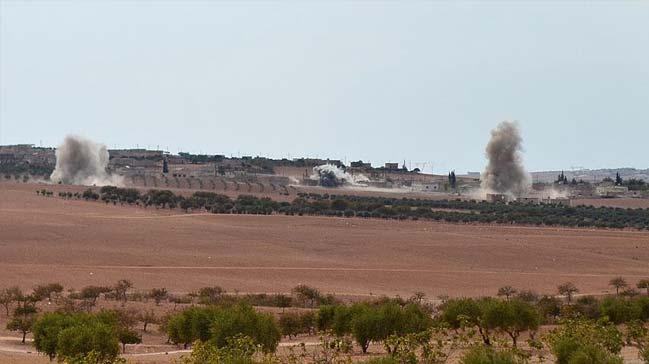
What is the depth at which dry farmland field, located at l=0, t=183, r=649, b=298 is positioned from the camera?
4566cm

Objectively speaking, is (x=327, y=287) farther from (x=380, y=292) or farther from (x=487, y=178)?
(x=487, y=178)

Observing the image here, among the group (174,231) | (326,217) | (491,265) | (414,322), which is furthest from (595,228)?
(414,322)

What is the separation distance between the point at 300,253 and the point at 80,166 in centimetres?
7699

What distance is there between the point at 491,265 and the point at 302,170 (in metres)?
122

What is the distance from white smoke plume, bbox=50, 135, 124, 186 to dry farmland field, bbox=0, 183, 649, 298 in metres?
43.9

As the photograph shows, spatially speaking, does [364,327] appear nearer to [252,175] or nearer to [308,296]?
[308,296]

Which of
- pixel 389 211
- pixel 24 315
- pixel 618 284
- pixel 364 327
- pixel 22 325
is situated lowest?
pixel 24 315

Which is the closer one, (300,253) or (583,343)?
(583,343)

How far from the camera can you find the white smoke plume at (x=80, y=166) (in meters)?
126

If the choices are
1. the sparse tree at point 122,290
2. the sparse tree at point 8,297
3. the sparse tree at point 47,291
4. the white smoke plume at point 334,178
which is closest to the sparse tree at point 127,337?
the sparse tree at point 8,297

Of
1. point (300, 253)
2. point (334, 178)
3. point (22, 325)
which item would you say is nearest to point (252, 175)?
point (334, 178)

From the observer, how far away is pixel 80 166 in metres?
129

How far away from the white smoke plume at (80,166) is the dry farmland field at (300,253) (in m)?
43.9

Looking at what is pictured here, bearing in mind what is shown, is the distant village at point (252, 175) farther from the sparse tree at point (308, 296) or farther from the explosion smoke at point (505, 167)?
the sparse tree at point (308, 296)
